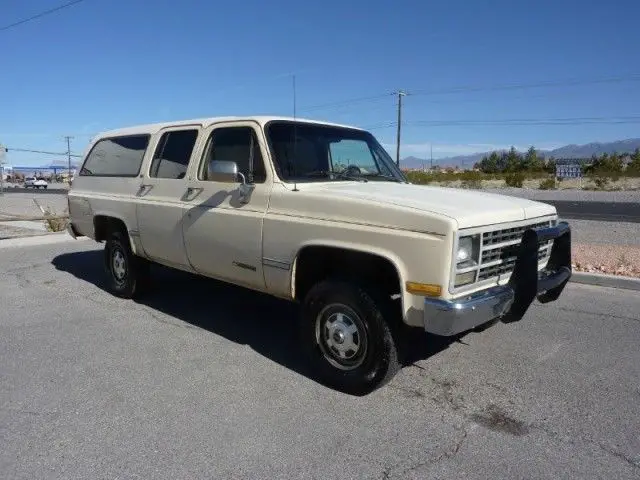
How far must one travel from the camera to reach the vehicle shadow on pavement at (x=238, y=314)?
4.90m

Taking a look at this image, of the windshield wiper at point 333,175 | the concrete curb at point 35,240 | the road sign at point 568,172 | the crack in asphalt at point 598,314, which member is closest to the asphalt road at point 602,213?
the crack in asphalt at point 598,314

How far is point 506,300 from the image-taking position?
3.76 meters

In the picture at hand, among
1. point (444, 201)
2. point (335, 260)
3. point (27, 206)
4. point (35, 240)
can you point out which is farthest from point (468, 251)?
point (27, 206)

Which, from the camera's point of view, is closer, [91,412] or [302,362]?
[91,412]

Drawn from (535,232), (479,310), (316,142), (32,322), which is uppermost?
(316,142)

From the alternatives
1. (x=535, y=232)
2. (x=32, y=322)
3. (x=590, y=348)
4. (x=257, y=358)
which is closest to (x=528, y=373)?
(x=590, y=348)

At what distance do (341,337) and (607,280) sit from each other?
4.74m

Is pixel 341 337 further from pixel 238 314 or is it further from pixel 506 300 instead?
pixel 238 314

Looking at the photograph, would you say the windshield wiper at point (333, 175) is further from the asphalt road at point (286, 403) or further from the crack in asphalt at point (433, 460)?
the crack in asphalt at point (433, 460)

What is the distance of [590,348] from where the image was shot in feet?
16.3

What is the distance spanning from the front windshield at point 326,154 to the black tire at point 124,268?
2.63 meters

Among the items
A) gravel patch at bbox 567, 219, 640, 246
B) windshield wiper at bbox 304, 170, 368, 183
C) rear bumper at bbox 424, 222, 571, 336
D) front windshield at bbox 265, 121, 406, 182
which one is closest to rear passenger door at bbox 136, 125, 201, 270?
front windshield at bbox 265, 121, 406, 182

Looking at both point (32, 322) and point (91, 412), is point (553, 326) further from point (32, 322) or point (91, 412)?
point (32, 322)

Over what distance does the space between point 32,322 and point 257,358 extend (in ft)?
8.80
